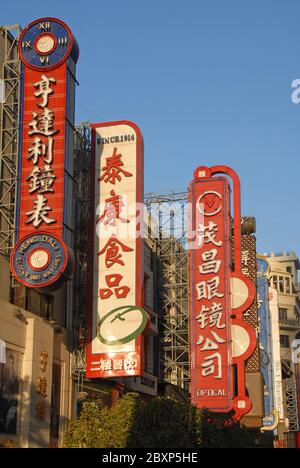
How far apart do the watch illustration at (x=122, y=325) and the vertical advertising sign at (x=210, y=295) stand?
35.6 feet

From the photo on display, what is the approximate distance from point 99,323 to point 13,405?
8364 millimetres

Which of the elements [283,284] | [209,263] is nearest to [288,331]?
[283,284]

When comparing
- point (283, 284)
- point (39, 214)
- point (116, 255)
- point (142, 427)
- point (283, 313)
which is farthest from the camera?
point (283, 284)

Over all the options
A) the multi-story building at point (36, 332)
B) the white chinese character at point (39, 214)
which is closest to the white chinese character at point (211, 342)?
the multi-story building at point (36, 332)

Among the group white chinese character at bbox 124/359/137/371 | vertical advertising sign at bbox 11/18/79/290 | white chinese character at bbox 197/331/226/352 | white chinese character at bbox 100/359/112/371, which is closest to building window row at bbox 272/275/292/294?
white chinese character at bbox 197/331/226/352

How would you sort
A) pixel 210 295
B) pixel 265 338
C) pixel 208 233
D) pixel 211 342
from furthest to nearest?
pixel 265 338
pixel 208 233
pixel 210 295
pixel 211 342

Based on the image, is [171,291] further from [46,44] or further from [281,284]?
[281,284]

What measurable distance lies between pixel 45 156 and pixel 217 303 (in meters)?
18.0

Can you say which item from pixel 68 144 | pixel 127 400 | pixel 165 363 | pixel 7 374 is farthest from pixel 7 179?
pixel 165 363

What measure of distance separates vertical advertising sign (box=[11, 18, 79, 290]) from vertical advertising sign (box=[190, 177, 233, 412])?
15.0 metres

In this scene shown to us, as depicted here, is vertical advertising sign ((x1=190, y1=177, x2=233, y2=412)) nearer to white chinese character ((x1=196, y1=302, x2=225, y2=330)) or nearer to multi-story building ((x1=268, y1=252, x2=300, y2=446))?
white chinese character ((x1=196, y1=302, x2=225, y2=330))

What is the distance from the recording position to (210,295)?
55.2m

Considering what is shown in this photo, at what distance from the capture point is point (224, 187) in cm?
5700
